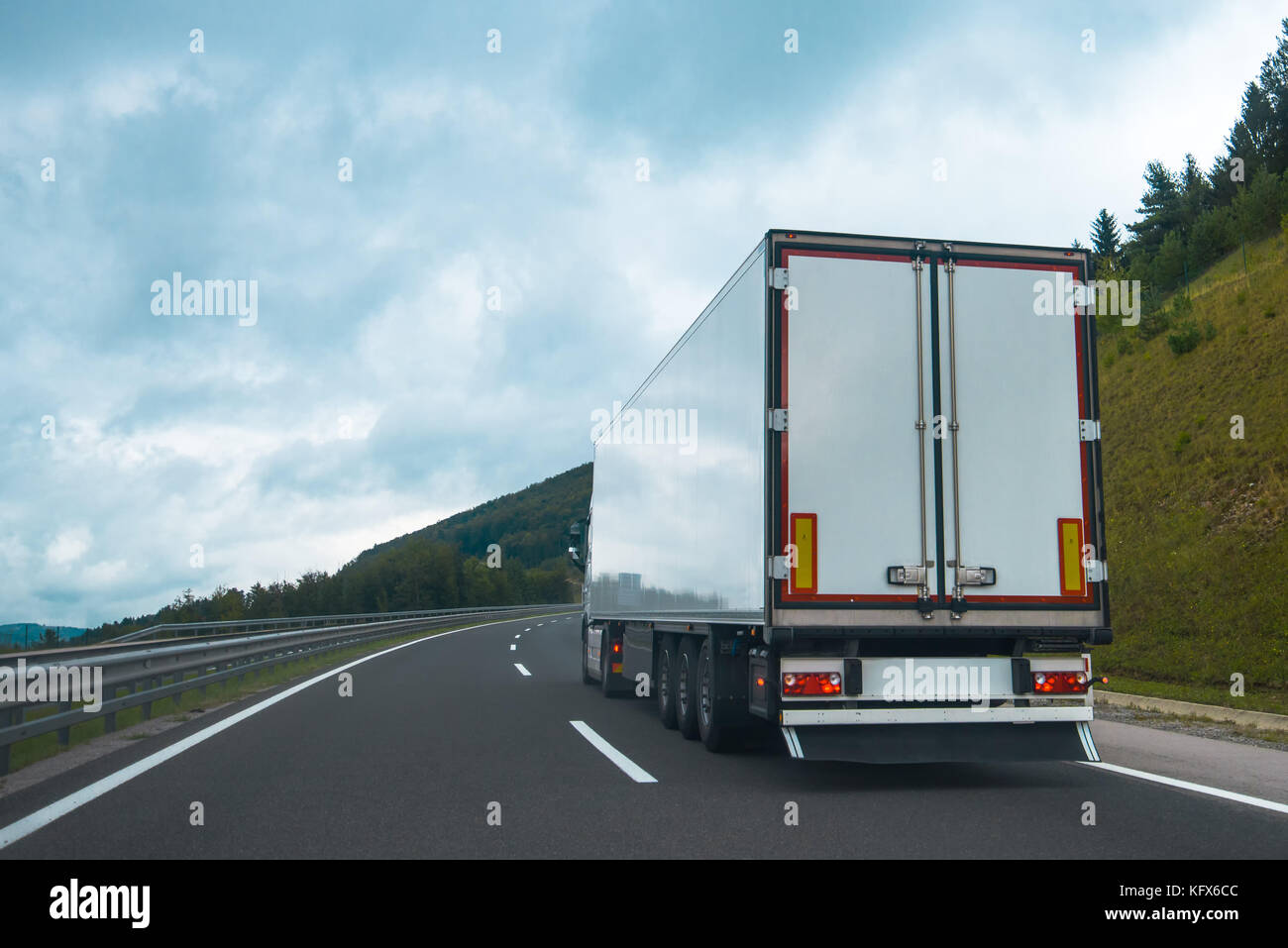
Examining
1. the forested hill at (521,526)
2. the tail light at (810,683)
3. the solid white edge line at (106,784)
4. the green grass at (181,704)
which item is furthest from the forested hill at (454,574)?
the tail light at (810,683)

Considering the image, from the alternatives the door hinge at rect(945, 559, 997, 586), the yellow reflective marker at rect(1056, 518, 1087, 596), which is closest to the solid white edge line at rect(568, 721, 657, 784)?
the door hinge at rect(945, 559, 997, 586)

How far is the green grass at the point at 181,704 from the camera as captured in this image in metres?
8.28

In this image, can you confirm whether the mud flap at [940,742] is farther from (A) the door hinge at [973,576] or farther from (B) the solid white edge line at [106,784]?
(B) the solid white edge line at [106,784]

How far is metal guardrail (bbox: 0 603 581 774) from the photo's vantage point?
287 inches

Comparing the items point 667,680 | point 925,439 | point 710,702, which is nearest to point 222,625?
point 667,680

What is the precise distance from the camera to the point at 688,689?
30.8ft

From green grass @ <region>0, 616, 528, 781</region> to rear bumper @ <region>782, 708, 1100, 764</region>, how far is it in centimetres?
554

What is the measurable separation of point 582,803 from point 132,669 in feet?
17.7

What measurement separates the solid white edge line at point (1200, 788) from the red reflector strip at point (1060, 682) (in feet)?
→ 1.59

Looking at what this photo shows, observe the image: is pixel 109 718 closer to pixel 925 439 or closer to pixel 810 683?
pixel 810 683
